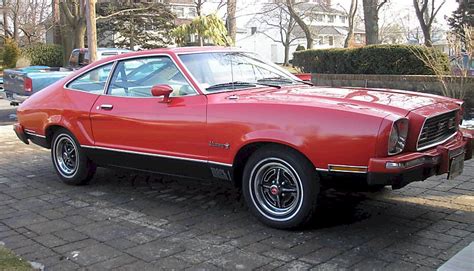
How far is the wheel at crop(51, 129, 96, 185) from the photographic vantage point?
6035 mm

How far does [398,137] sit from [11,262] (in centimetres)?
296

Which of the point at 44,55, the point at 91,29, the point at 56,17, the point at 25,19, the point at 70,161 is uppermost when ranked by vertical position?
the point at 25,19

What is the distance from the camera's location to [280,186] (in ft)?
14.4

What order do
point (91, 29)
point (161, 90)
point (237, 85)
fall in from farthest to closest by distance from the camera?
1. point (91, 29)
2. point (237, 85)
3. point (161, 90)

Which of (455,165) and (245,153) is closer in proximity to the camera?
(455,165)

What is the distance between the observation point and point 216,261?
12.4ft

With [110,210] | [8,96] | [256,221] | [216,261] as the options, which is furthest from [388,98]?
[8,96]

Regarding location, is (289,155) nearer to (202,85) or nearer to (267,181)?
(267,181)

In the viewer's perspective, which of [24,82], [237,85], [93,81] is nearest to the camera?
[237,85]

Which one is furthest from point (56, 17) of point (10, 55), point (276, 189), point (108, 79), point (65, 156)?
point (276, 189)

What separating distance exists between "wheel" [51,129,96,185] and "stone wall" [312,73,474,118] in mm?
7187

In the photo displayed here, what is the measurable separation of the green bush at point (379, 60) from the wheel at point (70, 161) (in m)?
7.42

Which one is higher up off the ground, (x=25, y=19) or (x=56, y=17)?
(x=25, y=19)

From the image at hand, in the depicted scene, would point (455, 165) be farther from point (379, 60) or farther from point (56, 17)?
point (56, 17)
